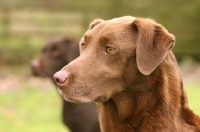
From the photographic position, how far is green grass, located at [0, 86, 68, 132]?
10.0m

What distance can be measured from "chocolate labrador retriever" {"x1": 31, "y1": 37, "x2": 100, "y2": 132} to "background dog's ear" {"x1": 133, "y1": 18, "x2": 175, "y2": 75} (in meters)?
2.92

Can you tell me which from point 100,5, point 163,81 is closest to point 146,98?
point 163,81

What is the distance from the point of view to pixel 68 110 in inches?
301

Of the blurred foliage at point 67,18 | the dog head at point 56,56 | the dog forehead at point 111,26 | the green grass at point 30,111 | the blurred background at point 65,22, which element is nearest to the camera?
the dog forehead at point 111,26

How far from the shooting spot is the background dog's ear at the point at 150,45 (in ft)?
13.5

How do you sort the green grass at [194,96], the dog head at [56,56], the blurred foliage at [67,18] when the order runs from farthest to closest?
the blurred foliage at [67,18] → the green grass at [194,96] → the dog head at [56,56]

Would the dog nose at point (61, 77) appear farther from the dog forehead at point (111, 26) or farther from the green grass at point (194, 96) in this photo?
the green grass at point (194, 96)

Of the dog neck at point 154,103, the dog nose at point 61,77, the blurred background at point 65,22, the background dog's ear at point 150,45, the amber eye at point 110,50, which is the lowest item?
the blurred background at point 65,22

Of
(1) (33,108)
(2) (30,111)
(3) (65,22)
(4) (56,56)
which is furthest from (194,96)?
(3) (65,22)

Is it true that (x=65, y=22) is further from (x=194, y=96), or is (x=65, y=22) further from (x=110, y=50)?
(x=110, y=50)

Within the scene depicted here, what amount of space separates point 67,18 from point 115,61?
48.8 feet

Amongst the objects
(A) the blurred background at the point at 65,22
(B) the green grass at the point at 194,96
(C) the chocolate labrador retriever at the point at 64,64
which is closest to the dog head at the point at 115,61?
(C) the chocolate labrador retriever at the point at 64,64

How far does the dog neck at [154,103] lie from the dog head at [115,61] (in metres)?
0.10

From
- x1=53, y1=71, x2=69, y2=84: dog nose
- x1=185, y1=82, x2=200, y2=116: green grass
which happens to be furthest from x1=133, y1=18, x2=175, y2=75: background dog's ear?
x1=185, y1=82, x2=200, y2=116: green grass
